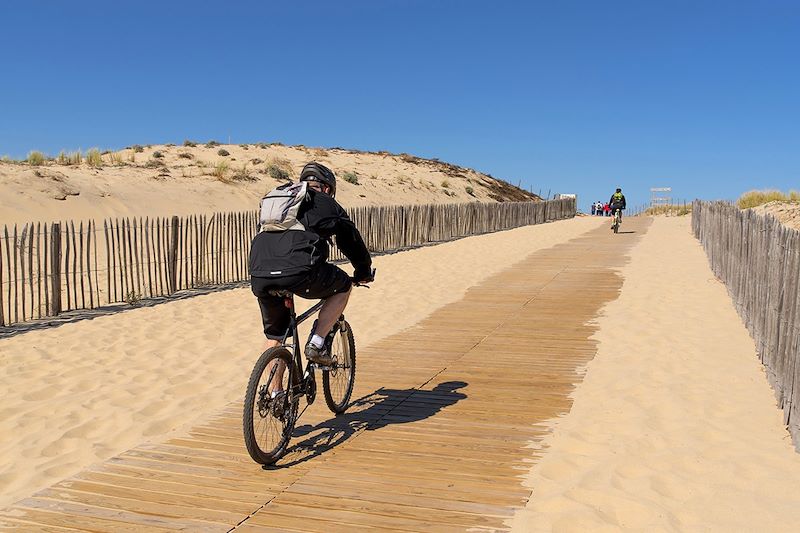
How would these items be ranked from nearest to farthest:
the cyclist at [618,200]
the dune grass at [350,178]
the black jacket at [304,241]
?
the black jacket at [304,241], the cyclist at [618,200], the dune grass at [350,178]

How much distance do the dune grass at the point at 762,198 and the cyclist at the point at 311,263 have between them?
3190 centimetres

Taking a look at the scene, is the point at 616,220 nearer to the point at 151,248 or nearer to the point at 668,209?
the point at 151,248

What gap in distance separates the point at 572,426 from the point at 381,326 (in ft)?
15.0

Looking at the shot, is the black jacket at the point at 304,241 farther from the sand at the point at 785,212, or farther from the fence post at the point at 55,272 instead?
the sand at the point at 785,212

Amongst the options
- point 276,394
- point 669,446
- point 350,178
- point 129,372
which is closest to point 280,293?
point 276,394

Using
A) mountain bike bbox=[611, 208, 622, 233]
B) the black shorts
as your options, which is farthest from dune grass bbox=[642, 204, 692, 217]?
the black shorts

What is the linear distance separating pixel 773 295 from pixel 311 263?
435 centimetres

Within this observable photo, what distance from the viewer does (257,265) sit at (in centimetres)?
421

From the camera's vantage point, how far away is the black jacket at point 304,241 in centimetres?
417

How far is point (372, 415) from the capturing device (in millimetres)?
5473

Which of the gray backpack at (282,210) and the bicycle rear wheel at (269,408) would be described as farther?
the gray backpack at (282,210)

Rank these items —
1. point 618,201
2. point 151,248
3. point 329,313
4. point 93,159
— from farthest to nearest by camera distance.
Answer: point 93,159 < point 618,201 < point 151,248 < point 329,313

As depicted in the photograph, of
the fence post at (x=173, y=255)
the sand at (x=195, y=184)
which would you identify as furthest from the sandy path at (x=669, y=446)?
the sand at (x=195, y=184)

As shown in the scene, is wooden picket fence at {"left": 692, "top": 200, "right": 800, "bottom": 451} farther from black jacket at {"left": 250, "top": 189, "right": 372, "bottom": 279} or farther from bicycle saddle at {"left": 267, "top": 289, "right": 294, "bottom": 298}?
bicycle saddle at {"left": 267, "top": 289, "right": 294, "bottom": 298}
